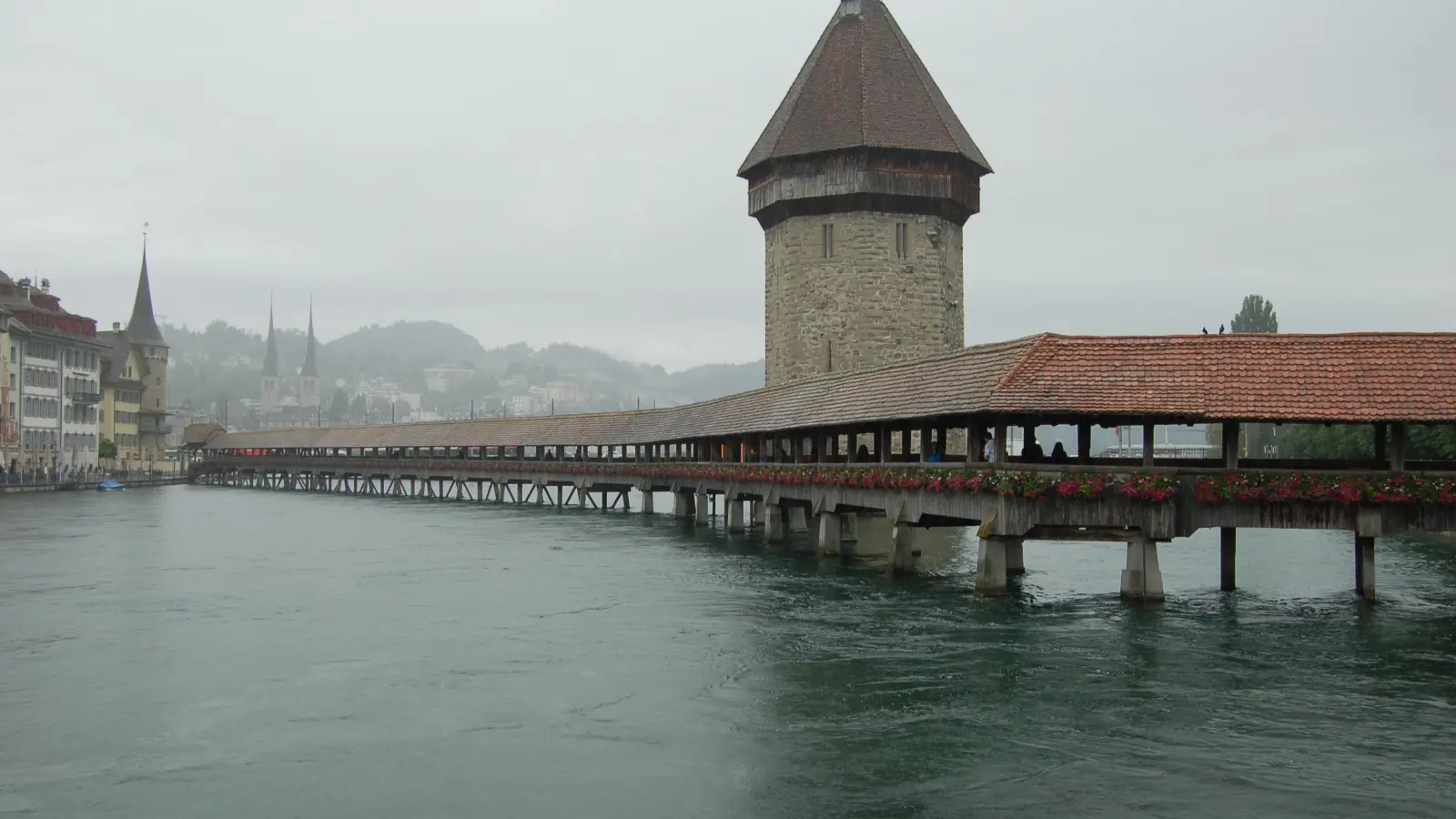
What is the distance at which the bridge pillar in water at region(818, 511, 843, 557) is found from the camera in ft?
97.1

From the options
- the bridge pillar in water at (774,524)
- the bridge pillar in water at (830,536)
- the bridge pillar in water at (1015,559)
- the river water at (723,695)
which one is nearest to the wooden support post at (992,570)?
the river water at (723,695)

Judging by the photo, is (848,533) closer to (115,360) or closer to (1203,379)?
(1203,379)

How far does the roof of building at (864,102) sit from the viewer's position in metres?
45.9

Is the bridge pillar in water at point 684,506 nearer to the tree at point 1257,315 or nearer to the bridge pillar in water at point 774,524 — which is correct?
the bridge pillar in water at point 774,524

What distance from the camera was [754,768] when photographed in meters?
11.9

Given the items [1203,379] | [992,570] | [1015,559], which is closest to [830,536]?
[1015,559]

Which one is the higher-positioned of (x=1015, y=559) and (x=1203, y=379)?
(x=1203, y=379)

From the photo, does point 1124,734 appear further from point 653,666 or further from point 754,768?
point 653,666

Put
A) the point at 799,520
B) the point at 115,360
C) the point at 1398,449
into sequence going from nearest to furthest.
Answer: the point at 1398,449
the point at 799,520
the point at 115,360

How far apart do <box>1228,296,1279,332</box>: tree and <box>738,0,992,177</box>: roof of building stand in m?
35.0

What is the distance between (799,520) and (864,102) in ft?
51.4

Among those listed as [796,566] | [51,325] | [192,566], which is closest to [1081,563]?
[796,566]

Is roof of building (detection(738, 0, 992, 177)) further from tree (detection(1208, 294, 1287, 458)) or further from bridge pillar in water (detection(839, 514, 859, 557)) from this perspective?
tree (detection(1208, 294, 1287, 458))

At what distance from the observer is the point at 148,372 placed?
102 metres
